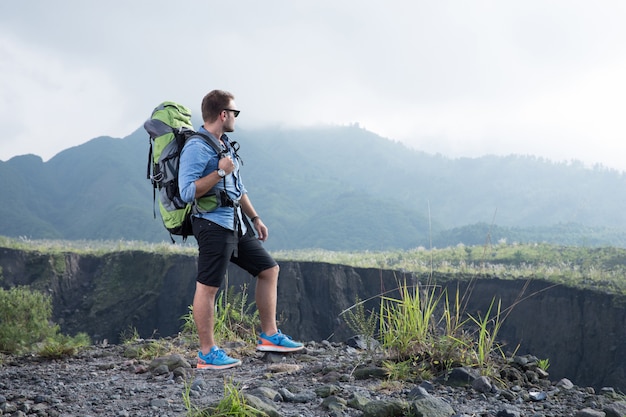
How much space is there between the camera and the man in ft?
14.6

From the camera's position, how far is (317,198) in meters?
162

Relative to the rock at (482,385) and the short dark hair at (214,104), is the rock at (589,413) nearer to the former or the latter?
the rock at (482,385)

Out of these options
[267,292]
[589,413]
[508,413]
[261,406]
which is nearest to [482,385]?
[508,413]

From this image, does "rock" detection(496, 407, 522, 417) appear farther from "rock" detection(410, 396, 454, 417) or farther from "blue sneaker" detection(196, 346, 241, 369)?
"blue sneaker" detection(196, 346, 241, 369)

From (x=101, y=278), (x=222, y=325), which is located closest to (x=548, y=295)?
(x=222, y=325)

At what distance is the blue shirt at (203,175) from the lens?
4426 millimetres

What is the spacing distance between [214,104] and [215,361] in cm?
194

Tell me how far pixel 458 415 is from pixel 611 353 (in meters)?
24.1

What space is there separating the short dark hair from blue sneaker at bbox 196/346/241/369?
176 cm

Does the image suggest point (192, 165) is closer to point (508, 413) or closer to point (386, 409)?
point (386, 409)

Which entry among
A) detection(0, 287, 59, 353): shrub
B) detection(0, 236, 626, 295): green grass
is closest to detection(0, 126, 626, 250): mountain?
detection(0, 236, 626, 295): green grass

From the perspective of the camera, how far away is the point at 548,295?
27.0m

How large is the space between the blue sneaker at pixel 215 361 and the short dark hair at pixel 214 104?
1764 mm

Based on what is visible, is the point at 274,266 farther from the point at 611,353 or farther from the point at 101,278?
the point at 101,278
